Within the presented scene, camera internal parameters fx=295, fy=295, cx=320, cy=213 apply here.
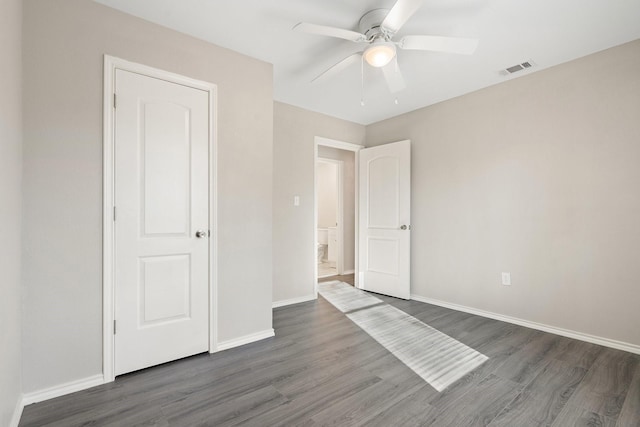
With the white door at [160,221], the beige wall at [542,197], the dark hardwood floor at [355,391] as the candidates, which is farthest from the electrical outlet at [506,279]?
the white door at [160,221]

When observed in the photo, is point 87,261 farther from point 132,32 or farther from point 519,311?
point 519,311

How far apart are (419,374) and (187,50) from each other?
2.98 meters

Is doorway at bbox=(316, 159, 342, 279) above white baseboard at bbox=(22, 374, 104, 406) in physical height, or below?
above

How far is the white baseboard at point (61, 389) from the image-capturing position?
1.71m

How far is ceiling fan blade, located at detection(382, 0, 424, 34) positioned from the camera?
159 centimetres

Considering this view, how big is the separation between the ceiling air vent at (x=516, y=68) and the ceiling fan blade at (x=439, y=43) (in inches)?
47.6

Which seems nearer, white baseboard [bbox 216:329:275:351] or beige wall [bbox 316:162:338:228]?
white baseboard [bbox 216:329:275:351]

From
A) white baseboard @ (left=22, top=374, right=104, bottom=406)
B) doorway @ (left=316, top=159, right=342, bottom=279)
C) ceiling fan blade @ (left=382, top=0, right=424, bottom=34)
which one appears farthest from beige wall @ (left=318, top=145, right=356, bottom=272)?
white baseboard @ (left=22, top=374, right=104, bottom=406)

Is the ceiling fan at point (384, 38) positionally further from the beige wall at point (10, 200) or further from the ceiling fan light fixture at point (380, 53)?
the beige wall at point (10, 200)

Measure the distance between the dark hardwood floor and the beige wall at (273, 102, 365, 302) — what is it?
1229 mm

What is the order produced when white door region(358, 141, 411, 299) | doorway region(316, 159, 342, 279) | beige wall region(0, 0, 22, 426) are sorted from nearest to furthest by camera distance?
beige wall region(0, 0, 22, 426), white door region(358, 141, 411, 299), doorway region(316, 159, 342, 279)

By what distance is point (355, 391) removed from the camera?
74.1 inches

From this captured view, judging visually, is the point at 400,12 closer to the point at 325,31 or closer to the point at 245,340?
the point at 325,31

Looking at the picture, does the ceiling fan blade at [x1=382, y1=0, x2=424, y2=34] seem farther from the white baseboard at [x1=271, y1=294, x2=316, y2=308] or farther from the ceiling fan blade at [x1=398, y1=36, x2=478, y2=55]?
the white baseboard at [x1=271, y1=294, x2=316, y2=308]
